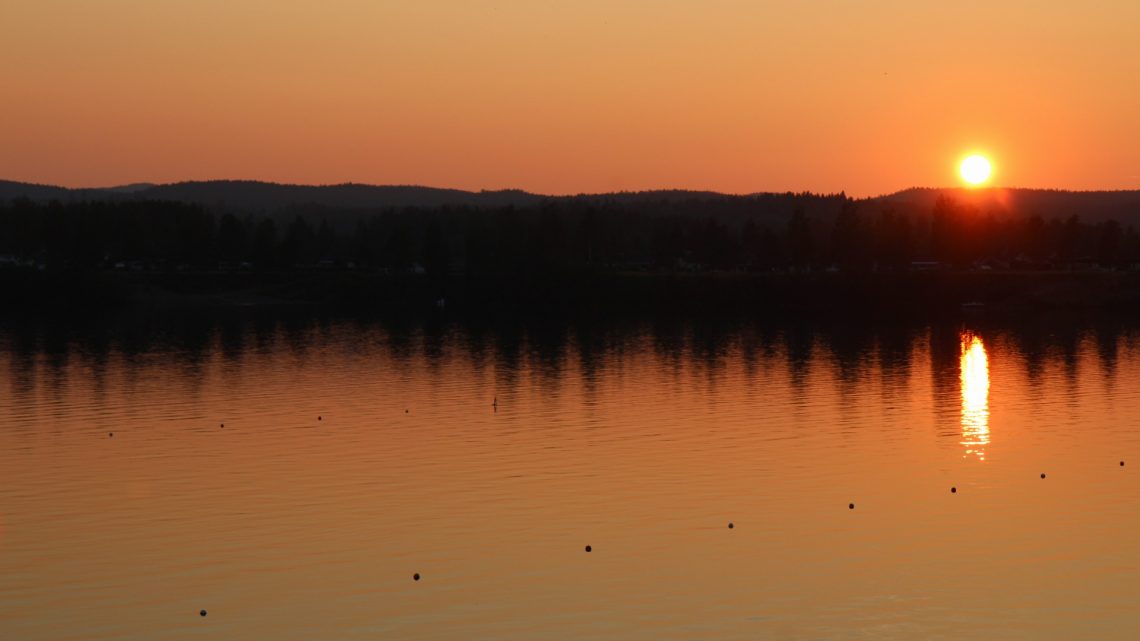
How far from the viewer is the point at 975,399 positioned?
7331 centimetres

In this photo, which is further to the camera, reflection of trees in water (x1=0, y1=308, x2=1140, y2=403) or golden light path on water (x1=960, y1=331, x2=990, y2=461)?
reflection of trees in water (x1=0, y1=308, x2=1140, y2=403)

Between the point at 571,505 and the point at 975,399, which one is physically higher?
the point at 975,399

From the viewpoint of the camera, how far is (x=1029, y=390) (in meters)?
77.8

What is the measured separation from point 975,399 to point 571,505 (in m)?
37.4

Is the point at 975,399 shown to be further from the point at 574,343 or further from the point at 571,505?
the point at 574,343

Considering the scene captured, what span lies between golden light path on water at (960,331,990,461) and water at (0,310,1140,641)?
1.21ft

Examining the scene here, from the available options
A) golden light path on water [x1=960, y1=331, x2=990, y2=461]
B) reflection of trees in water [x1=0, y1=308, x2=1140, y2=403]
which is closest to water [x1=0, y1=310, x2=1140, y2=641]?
golden light path on water [x1=960, y1=331, x2=990, y2=461]

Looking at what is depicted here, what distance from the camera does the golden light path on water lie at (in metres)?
56.9

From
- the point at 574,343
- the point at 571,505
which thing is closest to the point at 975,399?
the point at 571,505

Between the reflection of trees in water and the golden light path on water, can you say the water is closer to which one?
the golden light path on water

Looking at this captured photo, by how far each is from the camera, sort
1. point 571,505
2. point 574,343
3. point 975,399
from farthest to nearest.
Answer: point 574,343 → point 975,399 → point 571,505

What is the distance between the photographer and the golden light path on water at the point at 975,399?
56906mm

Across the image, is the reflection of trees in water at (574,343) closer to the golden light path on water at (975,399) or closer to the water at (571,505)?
the golden light path on water at (975,399)

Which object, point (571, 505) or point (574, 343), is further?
point (574, 343)
